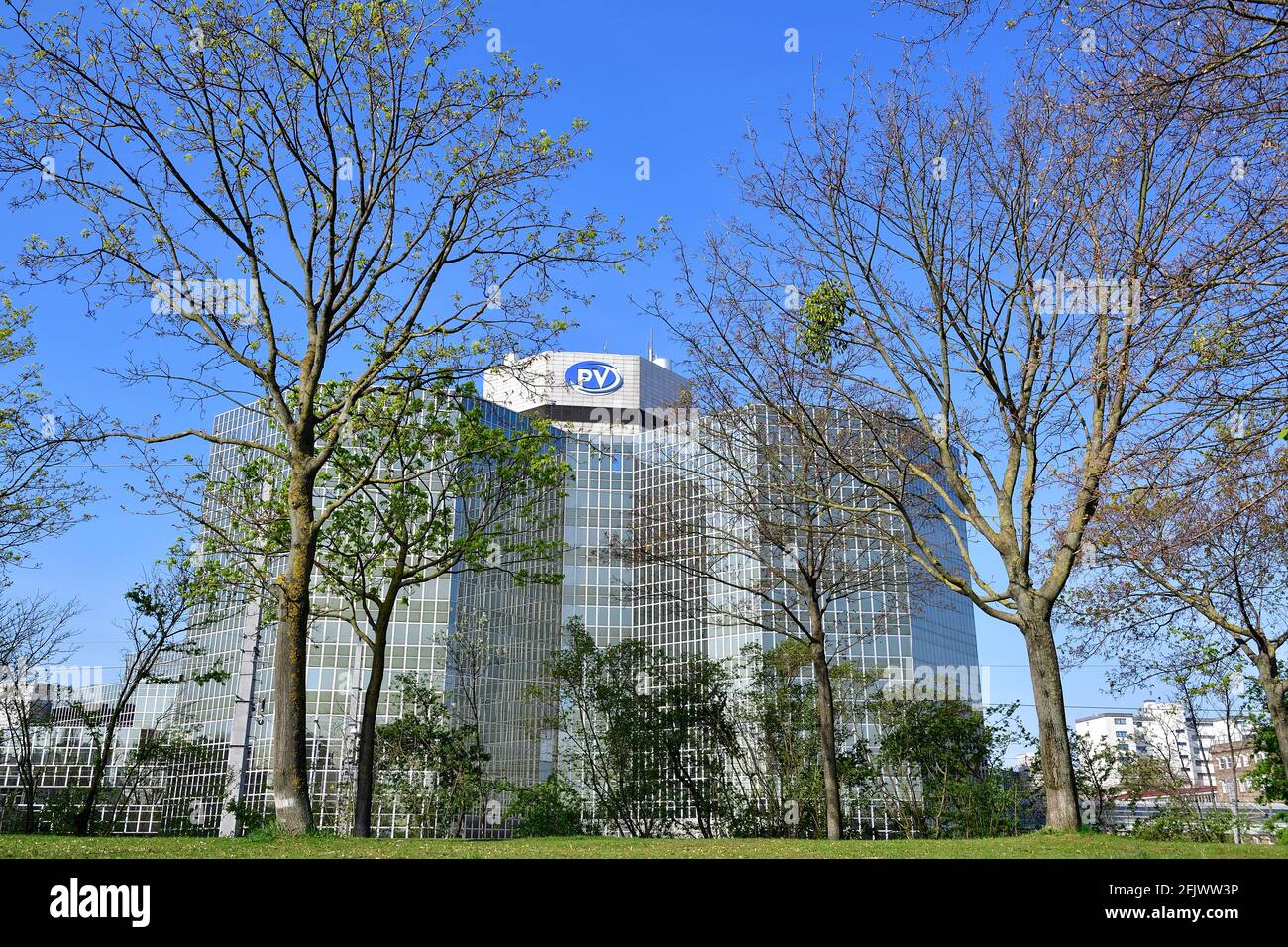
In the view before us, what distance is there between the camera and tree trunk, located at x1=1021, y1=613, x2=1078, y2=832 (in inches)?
424

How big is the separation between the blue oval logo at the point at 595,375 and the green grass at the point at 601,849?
57915 millimetres

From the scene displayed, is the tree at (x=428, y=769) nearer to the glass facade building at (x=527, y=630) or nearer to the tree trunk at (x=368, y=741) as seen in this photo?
the tree trunk at (x=368, y=741)

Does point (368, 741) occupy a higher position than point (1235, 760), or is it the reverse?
point (368, 741)

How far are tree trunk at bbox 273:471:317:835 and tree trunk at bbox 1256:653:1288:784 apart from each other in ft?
53.7

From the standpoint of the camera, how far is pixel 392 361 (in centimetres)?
1416

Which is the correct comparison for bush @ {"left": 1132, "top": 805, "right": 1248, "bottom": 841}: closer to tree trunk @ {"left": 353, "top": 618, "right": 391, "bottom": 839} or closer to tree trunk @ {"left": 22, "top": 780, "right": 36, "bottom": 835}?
tree trunk @ {"left": 353, "top": 618, "right": 391, "bottom": 839}

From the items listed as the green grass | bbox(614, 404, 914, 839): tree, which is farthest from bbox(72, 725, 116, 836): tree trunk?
bbox(614, 404, 914, 839): tree

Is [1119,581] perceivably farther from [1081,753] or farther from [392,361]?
[392,361]

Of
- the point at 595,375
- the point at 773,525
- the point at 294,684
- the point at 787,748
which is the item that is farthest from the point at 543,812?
the point at 595,375

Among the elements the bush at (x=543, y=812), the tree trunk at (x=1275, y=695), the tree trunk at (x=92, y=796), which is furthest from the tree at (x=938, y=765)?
the tree trunk at (x=92, y=796)

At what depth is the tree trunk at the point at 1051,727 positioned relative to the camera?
1078 centimetres

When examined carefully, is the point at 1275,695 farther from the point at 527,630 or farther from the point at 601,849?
the point at 527,630

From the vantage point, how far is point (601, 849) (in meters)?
10.2

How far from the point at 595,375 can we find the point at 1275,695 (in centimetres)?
5578
